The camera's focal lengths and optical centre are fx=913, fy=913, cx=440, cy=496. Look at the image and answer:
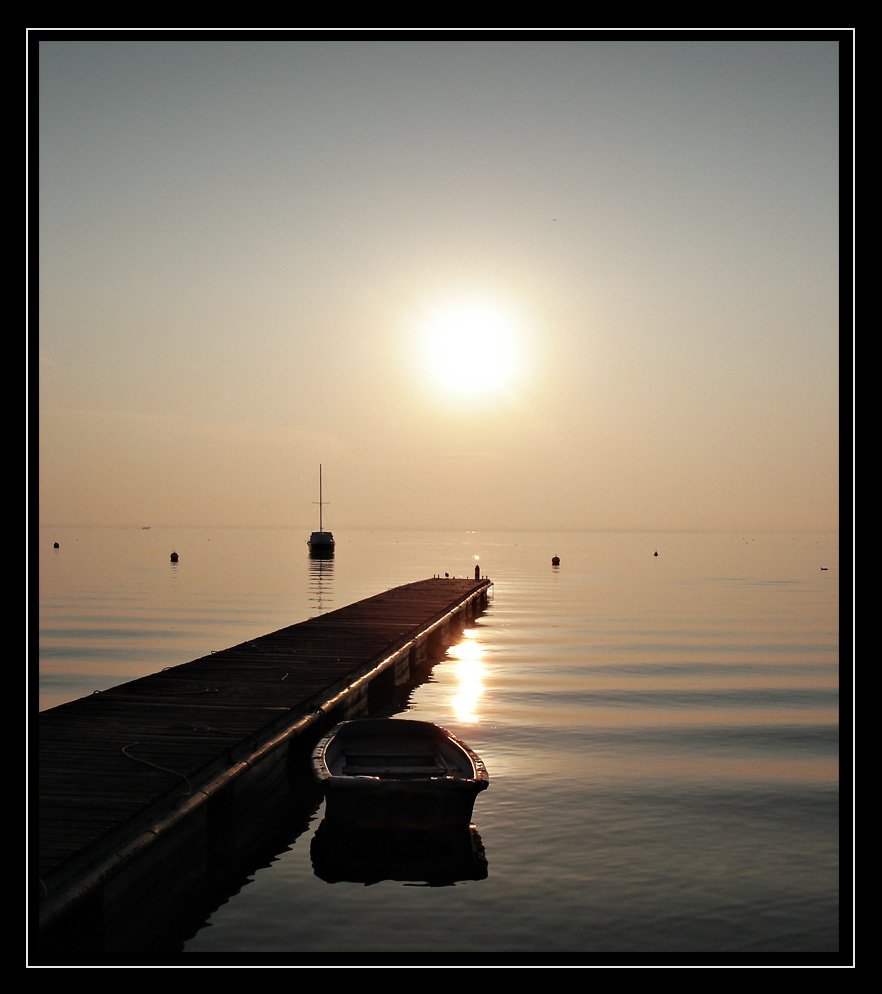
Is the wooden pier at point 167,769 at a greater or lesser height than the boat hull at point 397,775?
greater

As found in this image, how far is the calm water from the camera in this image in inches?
356

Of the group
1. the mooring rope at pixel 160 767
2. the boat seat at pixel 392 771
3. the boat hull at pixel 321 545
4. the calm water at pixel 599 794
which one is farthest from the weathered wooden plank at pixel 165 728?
the boat hull at pixel 321 545

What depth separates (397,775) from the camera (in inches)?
461

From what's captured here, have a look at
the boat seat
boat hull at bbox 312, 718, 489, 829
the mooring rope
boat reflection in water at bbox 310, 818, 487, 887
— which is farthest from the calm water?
the mooring rope

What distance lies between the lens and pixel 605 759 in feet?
51.1

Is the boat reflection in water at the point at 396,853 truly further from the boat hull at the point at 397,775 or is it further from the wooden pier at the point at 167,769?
the wooden pier at the point at 167,769

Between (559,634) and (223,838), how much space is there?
2571cm

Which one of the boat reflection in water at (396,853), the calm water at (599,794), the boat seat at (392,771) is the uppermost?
the boat seat at (392,771)

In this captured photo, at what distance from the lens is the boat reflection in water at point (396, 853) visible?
10453 mm

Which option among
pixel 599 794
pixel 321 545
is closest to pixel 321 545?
pixel 321 545

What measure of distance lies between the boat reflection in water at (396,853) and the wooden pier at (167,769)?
1.13m
